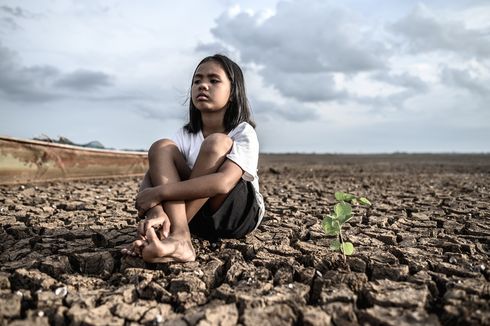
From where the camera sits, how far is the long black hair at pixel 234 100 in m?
2.06

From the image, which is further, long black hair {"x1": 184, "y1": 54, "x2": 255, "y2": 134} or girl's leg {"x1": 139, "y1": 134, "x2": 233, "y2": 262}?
long black hair {"x1": 184, "y1": 54, "x2": 255, "y2": 134}

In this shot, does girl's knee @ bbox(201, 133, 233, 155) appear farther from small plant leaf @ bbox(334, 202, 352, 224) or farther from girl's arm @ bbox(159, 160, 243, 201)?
small plant leaf @ bbox(334, 202, 352, 224)

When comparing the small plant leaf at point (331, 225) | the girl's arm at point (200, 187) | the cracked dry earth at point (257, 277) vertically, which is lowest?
the cracked dry earth at point (257, 277)

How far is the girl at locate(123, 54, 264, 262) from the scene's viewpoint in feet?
5.46

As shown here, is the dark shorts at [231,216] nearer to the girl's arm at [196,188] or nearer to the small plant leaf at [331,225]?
the girl's arm at [196,188]

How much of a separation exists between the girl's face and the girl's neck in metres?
0.06

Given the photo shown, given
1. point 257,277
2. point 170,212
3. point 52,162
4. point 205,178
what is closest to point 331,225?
point 257,277

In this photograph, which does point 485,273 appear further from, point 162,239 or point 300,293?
point 162,239

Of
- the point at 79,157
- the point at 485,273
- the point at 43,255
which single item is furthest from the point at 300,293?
the point at 79,157

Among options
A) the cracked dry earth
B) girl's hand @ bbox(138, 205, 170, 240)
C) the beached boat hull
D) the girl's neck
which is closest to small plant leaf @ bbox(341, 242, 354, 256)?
the cracked dry earth

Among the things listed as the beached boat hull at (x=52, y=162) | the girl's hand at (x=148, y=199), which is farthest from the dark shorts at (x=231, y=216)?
the beached boat hull at (x=52, y=162)

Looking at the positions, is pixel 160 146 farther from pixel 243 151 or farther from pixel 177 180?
pixel 243 151

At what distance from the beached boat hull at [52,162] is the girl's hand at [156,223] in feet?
10.5

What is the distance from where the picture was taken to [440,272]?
1.67 metres
